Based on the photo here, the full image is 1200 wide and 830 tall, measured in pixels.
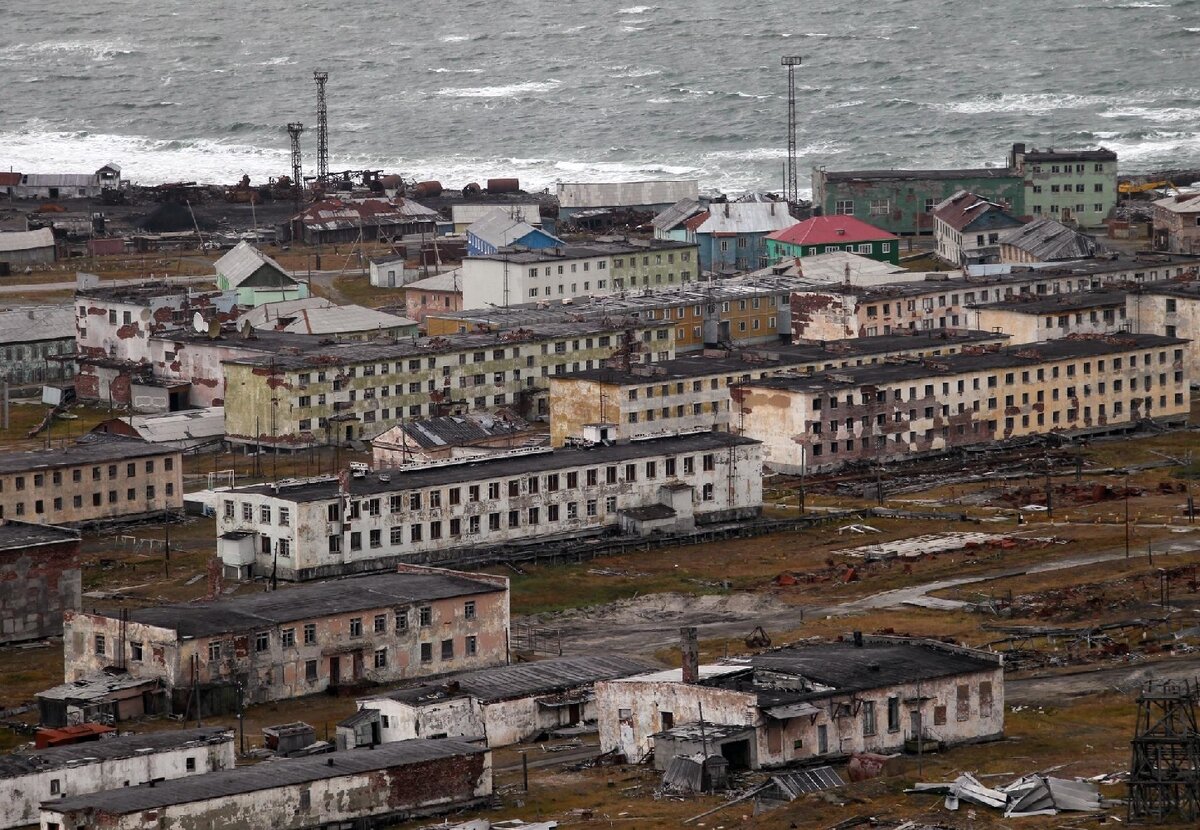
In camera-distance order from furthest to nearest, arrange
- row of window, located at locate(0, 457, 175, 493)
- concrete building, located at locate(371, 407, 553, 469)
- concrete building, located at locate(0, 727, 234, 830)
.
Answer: concrete building, located at locate(371, 407, 553, 469)
row of window, located at locate(0, 457, 175, 493)
concrete building, located at locate(0, 727, 234, 830)

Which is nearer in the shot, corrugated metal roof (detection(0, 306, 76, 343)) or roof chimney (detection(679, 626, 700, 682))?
roof chimney (detection(679, 626, 700, 682))

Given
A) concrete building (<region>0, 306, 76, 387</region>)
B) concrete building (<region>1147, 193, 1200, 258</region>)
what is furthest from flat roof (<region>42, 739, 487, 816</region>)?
concrete building (<region>1147, 193, 1200, 258</region>)

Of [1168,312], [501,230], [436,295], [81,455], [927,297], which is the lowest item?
[81,455]

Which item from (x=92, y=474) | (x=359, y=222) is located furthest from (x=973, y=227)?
(x=92, y=474)

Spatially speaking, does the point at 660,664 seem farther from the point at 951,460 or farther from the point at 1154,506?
the point at 951,460

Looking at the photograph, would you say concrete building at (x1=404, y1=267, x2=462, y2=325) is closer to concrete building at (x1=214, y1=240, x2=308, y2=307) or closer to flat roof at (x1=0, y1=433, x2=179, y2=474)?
concrete building at (x1=214, y1=240, x2=308, y2=307)

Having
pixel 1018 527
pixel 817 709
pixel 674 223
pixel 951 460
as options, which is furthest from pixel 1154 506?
pixel 674 223

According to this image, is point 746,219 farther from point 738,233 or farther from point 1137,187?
point 1137,187
